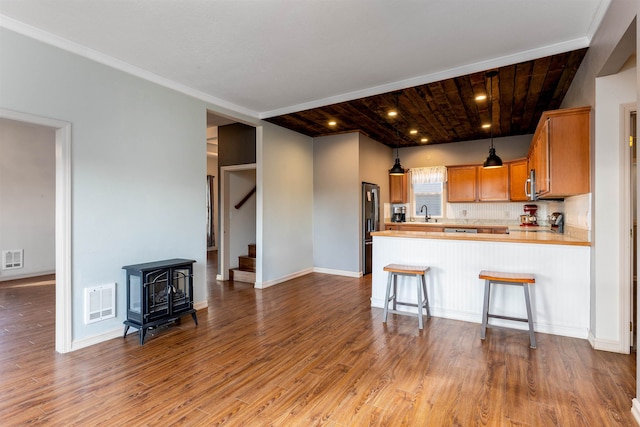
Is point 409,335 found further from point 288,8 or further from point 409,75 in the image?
point 288,8

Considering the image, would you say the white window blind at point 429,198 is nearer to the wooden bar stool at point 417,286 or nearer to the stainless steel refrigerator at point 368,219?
the stainless steel refrigerator at point 368,219

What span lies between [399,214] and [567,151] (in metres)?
4.39

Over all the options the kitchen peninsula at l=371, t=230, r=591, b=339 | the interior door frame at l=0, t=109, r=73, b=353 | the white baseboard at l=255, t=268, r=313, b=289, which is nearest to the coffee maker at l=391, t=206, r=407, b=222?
the white baseboard at l=255, t=268, r=313, b=289

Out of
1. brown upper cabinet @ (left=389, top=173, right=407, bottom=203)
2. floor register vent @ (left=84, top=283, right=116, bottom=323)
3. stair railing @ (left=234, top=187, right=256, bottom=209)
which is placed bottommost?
floor register vent @ (left=84, top=283, right=116, bottom=323)

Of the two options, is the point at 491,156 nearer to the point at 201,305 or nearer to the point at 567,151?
the point at 567,151

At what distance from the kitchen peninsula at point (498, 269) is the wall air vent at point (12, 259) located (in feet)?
21.6

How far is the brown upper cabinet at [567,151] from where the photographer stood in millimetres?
3018

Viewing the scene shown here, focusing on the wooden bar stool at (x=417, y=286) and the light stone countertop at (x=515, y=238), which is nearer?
the light stone countertop at (x=515, y=238)

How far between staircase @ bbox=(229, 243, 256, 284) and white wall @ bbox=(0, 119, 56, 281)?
378cm

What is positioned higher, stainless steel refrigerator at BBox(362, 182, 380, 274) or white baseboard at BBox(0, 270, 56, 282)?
stainless steel refrigerator at BBox(362, 182, 380, 274)

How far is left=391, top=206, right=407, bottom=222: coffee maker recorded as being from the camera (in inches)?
292

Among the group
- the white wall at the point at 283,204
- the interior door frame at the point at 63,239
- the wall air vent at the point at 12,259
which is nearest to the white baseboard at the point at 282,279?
the white wall at the point at 283,204

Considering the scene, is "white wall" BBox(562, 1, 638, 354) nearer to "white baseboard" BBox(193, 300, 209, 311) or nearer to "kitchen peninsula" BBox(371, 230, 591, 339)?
"kitchen peninsula" BBox(371, 230, 591, 339)

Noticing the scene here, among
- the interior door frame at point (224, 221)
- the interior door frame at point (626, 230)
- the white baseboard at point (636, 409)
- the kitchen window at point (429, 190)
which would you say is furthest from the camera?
the kitchen window at point (429, 190)
